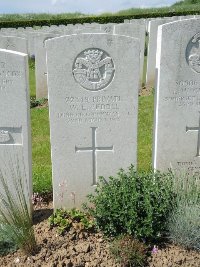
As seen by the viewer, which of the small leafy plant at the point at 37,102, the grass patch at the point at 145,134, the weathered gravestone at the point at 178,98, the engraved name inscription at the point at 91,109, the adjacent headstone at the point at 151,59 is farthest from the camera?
the adjacent headstone at the point at 151,59

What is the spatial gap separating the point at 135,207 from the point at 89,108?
3.88ft

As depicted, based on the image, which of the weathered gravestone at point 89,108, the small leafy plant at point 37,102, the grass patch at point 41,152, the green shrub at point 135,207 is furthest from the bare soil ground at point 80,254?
the small leafy plant at point 37,102

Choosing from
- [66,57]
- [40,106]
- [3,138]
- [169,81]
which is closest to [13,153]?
[3,138]

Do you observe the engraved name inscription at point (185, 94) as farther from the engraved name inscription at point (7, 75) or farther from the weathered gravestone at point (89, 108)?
the engraved name inscription at point (7, 75)

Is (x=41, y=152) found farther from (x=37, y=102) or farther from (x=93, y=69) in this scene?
(x=37, y=102)

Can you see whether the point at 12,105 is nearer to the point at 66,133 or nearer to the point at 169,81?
the point at 66,133

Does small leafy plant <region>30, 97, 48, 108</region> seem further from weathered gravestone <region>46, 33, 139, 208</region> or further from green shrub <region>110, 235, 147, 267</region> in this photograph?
green shrub <region>110, 235, 147, 267</region>

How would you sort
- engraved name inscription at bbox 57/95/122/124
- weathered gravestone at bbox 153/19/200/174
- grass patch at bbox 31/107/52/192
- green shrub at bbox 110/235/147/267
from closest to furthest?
green shrub at bbox 110/235/147/267
engraved name inscription at bbox 57/95/122/124
weathered gravestone at bbox 153/19/200/174
grass patch at bbox 31/107/52/192

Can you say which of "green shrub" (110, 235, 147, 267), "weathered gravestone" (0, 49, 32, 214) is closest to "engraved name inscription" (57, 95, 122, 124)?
"weathered gravestone" (0, 49, 32, 214)

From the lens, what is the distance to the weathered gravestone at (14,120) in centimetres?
414

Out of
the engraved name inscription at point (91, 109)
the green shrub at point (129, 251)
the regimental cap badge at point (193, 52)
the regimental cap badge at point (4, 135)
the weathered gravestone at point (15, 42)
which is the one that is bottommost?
the green shrub at point (129, 251)

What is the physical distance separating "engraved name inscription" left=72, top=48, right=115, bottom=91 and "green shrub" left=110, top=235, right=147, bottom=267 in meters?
1.58

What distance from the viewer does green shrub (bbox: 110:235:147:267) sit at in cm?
366

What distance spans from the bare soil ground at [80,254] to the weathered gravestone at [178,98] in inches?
53.0
